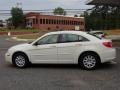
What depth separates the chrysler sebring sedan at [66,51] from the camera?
11852mm

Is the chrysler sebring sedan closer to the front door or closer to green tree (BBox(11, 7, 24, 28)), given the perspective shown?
the front door

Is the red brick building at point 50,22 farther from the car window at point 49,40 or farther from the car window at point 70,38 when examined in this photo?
the car window at point 70,38

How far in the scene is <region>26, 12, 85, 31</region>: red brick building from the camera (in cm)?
10612

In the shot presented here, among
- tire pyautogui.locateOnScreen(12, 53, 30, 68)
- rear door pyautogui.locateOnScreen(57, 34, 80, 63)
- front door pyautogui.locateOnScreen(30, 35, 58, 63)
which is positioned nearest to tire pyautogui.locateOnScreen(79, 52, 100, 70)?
rear door pyautogui.locateOnScreen(57, 34, 80, 63)

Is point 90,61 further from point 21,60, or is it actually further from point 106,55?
point 21,60

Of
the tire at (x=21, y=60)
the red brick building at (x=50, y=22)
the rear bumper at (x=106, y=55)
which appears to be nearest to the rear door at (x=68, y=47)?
the rear bumper at (x=106, y=55)

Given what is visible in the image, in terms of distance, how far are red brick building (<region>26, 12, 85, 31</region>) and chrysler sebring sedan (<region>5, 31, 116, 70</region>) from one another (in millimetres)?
90817

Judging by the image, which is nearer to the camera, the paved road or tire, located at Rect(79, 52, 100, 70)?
the paved road

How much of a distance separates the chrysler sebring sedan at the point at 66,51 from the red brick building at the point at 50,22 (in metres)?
90.8

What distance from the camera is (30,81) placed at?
976 cm

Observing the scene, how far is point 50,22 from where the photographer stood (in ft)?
360

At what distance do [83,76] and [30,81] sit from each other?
73.1 inches

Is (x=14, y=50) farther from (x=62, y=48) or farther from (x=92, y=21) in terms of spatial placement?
(x=92, y=21)

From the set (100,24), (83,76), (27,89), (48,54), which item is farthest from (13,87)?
(100,24)
